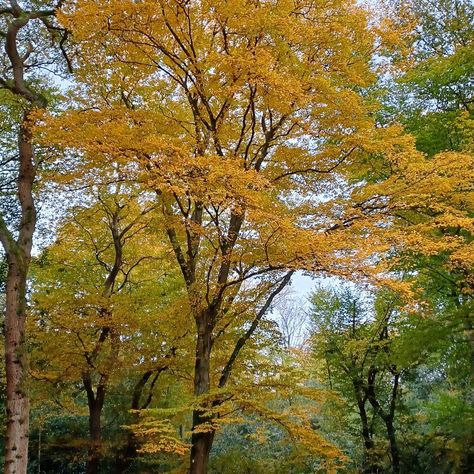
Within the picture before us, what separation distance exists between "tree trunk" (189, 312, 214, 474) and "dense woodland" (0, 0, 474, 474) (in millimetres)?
32

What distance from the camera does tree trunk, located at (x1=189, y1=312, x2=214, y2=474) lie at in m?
6.41

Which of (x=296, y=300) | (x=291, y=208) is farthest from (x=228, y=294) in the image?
(x=296, y=300)

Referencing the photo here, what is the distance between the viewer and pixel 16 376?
6484 millimetres

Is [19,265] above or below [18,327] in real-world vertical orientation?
above

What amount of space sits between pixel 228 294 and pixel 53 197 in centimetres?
435

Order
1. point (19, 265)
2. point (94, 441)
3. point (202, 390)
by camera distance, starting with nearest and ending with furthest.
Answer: point (202, 390) → point (19, 265) → point (94, 441)

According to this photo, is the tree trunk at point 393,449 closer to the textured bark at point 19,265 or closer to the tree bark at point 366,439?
the tree bark at point 366,439

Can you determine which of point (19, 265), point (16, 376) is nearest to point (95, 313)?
point (19, 265)

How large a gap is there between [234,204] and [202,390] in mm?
2967

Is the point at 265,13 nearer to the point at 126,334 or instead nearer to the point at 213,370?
the point at 213,370

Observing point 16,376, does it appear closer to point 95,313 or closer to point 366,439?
point 95,313

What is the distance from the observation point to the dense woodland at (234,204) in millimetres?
5434

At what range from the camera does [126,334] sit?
951 cm

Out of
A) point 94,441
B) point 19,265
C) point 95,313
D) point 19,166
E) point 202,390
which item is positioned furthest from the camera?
point 94,441
